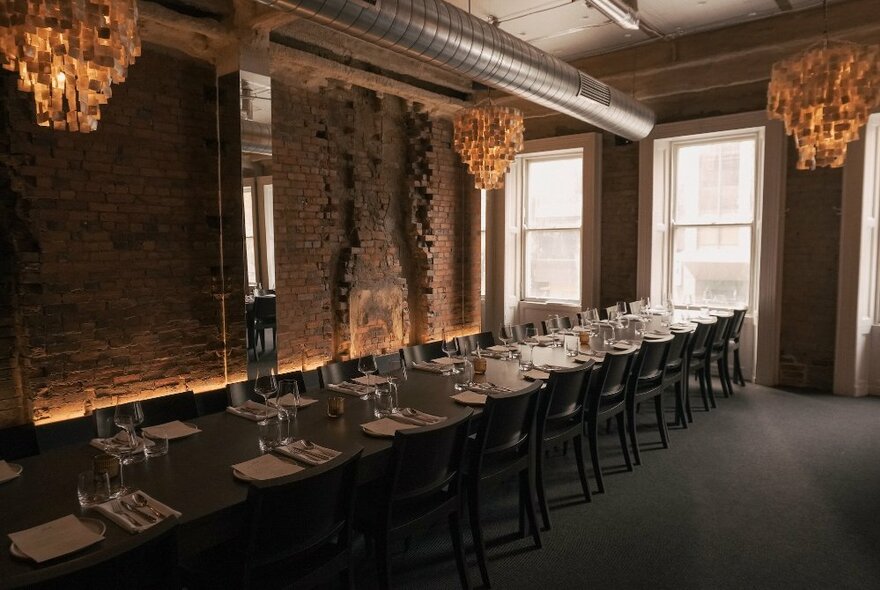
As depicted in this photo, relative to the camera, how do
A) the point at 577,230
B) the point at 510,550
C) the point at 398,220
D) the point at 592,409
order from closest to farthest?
1. the point at 510,550
2. the point at 592,409
3. the point at 398,220
4. the point at 577,230

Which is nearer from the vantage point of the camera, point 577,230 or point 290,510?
point 290,510

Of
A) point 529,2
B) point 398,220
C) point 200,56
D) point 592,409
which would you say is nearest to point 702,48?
point 529,2

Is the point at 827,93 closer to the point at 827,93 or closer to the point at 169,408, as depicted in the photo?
the point at 827,93

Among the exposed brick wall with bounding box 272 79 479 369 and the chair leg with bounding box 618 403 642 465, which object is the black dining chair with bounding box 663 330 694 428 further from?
the exposed brick wall with bounding box 272 79 479 369

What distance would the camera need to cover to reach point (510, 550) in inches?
128

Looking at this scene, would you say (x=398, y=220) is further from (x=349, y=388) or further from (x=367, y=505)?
(x=367, y=505)

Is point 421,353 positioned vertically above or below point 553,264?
below

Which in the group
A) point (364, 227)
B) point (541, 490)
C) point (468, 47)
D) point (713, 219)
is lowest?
point (541, 490)

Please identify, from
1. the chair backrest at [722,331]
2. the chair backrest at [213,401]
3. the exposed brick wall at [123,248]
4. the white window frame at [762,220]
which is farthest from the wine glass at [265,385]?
the white window frame at [762,220]

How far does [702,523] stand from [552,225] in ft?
19.4

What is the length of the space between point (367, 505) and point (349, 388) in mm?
1025

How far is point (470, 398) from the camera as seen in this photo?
3324mm

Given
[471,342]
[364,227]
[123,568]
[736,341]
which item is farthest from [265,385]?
[736,341]

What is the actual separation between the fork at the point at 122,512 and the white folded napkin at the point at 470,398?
177cm
